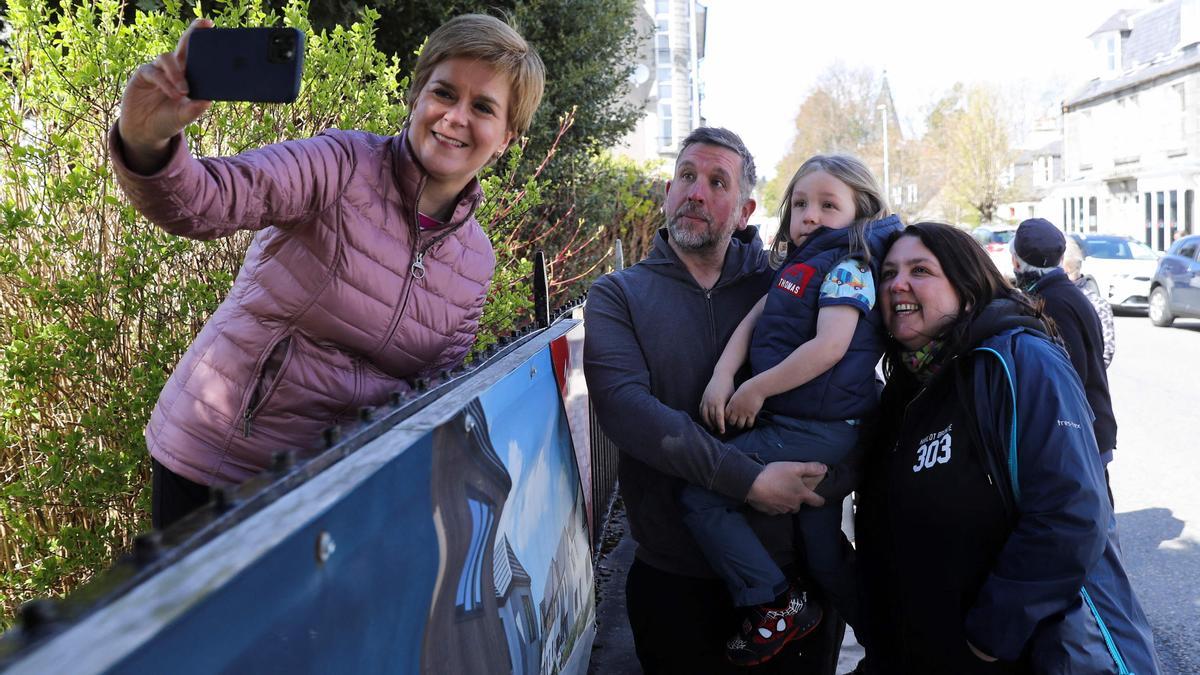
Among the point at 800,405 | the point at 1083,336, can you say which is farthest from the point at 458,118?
the point at 1083,336

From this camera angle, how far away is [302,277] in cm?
227

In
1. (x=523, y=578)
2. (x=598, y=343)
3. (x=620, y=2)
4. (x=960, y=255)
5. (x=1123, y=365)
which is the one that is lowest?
(x=1123, y=365)

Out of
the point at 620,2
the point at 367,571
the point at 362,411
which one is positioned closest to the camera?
the point at 367,571

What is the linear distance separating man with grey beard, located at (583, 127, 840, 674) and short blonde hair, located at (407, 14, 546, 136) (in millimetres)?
907

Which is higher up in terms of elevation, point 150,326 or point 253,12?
point 253,12

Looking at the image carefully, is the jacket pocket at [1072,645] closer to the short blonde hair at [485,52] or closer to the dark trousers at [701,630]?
the dark trousers at [701,630]

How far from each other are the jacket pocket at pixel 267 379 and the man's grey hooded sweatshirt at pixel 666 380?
1233 millimetres

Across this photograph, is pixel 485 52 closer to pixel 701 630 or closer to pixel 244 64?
pixel 244 64

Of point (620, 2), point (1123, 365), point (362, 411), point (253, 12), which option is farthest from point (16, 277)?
point (1123, 365)

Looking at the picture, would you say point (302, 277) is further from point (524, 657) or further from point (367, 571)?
point (367, 571)

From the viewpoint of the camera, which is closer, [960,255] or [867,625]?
[960,255]

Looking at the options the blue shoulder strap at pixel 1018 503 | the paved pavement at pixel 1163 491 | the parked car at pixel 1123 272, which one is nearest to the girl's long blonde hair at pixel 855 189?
the blue shoulder strap at pixel 1018 503

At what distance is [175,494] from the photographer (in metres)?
2.34

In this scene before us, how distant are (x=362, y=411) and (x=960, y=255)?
1995 millimetres
